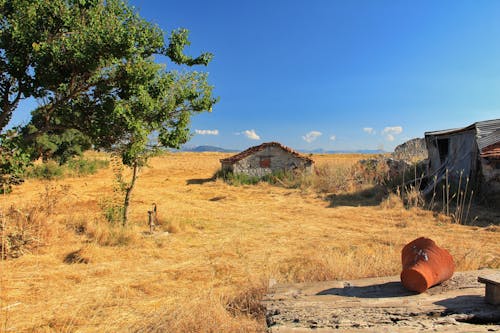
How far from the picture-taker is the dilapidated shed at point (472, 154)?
11.9m

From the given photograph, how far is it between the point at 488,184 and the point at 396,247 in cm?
704

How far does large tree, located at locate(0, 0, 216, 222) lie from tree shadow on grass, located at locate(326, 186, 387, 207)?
28.9 feet

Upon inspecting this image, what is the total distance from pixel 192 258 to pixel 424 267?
5.02m

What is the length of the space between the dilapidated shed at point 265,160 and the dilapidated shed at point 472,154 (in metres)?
8.28

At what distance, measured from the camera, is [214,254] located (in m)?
7.42

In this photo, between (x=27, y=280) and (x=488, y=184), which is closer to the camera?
(x=27, y=280)

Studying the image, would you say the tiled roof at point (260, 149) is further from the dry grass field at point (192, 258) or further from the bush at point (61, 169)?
the bush at point (61, 169)

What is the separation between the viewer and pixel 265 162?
72.7 feet

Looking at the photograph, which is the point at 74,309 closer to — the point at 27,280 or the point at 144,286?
the point at 144,286

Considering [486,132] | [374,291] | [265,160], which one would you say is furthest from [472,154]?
[374,291]

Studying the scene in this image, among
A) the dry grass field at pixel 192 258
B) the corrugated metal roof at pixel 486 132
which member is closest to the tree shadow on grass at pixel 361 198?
the dry grass field at pixel 192 258

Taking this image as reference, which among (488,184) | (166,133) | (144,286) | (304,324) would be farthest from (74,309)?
(488,184)

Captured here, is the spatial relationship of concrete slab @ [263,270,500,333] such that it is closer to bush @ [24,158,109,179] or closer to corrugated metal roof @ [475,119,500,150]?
corrugated metal roof @ [475,119,500,150]

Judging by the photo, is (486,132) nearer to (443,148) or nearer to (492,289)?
(443,148)
